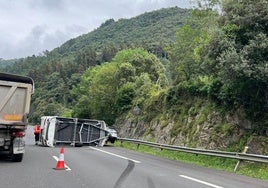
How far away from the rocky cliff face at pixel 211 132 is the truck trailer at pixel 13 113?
432 inches

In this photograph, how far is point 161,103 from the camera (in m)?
38.8

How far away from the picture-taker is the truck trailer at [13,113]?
1398 centimetres

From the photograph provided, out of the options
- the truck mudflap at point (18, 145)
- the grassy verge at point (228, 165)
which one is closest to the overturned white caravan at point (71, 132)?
the grassy verge at point (228, 165)

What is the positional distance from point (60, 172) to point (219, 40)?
1056 centimetres

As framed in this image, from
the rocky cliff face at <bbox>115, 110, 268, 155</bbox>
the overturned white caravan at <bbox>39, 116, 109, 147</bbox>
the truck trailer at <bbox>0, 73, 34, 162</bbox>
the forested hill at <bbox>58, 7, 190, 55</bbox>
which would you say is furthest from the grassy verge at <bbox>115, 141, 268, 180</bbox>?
the forested hill at <bbox>58, 7, 190, 55</bbox>

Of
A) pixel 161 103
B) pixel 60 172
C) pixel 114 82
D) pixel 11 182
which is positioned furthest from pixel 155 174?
pixel 114 82

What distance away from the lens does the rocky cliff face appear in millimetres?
19938

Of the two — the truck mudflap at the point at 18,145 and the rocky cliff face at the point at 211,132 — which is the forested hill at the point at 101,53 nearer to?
the rocky cliff face at the point at 211,132

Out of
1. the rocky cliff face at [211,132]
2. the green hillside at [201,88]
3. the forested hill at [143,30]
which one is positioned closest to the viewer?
the green hillside at [201,88]

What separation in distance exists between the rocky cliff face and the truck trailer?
1098 cm

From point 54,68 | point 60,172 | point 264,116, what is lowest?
point 60,172

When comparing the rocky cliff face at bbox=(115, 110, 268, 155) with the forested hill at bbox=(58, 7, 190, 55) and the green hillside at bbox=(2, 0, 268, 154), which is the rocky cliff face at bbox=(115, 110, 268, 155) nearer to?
the green hillside at bbox=(2, 0, 268, 154)

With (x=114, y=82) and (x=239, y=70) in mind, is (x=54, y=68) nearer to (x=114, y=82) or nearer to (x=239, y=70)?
(x=114, y=82)

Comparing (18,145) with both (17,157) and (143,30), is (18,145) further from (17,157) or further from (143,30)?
(143,30)
